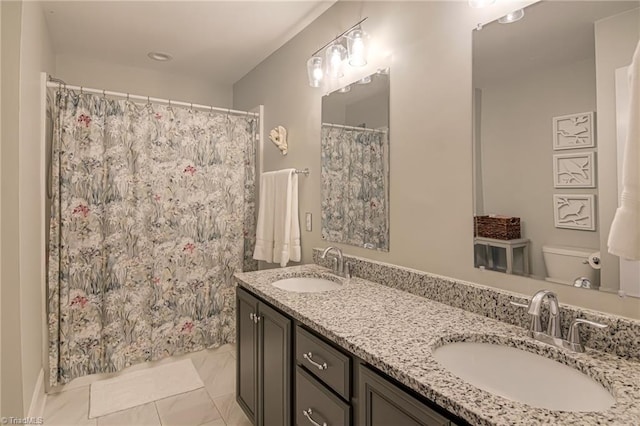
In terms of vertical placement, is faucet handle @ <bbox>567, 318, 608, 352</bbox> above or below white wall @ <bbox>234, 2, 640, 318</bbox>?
below

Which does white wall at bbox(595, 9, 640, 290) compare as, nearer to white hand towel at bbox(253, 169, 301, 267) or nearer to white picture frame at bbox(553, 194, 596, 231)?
white picture frame at bbox(553, 194, 596, 231)

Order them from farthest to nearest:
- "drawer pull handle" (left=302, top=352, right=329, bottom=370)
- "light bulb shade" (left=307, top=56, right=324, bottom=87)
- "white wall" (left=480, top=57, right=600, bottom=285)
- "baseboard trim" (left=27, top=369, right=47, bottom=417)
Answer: "light bulb shade" (left=307, top=56, right=324, bottom=87) → "baseboard trim" (left=27, top=369, right=47, bottom=417) → "drawer pull handle" (left=302, top=352, right=329, bottom=370) → "white wall" (left=480, top=57, right=600, bottom=285)

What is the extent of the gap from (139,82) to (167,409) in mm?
2810

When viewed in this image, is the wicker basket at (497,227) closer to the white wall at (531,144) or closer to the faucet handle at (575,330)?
the white wall at (531,144)

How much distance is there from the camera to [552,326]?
1.03 metres

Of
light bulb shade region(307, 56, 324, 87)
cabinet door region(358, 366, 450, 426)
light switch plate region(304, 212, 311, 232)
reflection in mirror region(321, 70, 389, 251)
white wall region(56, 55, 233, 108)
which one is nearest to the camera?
cabinet door region(358, 366, 450, 426)

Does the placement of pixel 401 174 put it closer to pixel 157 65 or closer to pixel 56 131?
pixel 56 131

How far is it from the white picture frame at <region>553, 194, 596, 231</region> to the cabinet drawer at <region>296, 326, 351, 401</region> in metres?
0.81

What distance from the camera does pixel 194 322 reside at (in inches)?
109

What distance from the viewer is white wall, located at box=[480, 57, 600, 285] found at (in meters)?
1.07

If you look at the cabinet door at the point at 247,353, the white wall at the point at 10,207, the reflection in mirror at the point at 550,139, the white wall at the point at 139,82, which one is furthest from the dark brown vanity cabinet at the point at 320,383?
the white wall at the point at 139,82

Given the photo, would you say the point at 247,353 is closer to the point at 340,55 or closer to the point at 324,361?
the point at 324,361

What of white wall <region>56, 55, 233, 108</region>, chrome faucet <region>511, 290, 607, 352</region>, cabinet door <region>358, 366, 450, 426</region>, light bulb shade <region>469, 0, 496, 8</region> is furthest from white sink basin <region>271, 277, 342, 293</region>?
white wall <region>56, 55, 233, 108</region>

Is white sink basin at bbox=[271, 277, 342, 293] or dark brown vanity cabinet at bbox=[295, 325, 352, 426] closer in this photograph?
dark brown vanity cabinet at bbox=[295, 325, 352, 426]
